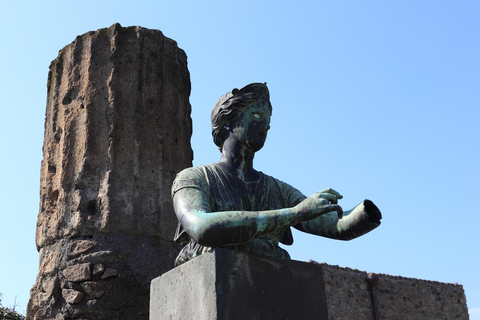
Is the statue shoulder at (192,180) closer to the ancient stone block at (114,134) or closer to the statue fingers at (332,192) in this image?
the statue fingers at (332,192)

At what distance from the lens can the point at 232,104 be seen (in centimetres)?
328

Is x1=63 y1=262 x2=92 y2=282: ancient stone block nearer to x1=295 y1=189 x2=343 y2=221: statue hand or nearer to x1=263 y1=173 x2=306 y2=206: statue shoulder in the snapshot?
x1=263 y1=173 x2=306 y2=206: statue shoulder

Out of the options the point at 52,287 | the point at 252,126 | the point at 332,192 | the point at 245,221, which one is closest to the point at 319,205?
the point at 332,192

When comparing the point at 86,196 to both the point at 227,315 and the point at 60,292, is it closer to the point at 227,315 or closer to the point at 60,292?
the point at 60,292

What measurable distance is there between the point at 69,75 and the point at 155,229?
5.55ft

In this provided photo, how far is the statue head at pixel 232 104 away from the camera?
328 centimetres

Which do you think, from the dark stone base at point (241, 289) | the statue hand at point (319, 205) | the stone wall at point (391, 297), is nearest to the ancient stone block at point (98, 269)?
the dark stone base at point (241, 289)

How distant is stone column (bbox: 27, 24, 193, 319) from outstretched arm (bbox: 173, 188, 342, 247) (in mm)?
2417

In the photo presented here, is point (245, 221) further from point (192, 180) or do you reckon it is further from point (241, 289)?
point (192, 180)

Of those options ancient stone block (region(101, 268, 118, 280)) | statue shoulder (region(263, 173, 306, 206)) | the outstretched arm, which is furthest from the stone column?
the outstretched arm

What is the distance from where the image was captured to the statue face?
3270mm

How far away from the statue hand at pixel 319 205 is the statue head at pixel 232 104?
707mm

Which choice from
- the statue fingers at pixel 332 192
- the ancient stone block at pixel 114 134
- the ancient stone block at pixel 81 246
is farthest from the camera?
the ancient stone block at pixel 114 134

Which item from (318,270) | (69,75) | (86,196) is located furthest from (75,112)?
(318,270)
